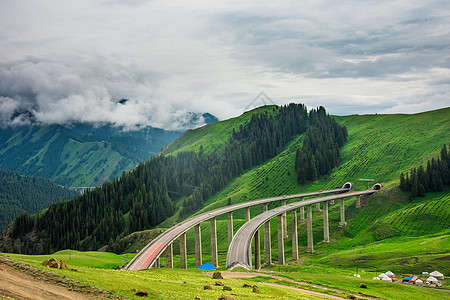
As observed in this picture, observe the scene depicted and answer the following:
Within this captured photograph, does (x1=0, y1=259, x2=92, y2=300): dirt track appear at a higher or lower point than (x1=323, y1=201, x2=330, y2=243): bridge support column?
higher

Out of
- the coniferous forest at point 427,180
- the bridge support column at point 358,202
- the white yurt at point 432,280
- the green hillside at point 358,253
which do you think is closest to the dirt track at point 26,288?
the green hillside at point 358,253

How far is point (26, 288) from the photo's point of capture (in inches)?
1104

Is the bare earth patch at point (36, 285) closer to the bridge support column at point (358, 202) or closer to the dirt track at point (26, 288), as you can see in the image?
the dirt track at point (26, 288)

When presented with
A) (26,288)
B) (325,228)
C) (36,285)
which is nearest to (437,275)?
(325,228)

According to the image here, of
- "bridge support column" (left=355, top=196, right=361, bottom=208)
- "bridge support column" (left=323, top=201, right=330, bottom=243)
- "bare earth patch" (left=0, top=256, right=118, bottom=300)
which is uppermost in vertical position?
"bare earth patch" (left=0, top=256, right=118, bottom=300)

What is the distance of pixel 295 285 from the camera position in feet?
193

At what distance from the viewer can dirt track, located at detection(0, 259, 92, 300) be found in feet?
86.7

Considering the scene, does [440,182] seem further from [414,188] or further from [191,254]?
[191,254]

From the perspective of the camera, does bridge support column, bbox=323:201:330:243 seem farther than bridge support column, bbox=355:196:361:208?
No

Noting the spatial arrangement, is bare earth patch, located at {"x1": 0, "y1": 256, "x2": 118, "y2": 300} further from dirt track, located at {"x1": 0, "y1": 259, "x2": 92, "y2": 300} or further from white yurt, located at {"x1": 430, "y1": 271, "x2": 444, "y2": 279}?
white yurt, located at {"x1": 430, "y1": 271, "x2": 444, "y2": 279}

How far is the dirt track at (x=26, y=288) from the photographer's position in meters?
26.4

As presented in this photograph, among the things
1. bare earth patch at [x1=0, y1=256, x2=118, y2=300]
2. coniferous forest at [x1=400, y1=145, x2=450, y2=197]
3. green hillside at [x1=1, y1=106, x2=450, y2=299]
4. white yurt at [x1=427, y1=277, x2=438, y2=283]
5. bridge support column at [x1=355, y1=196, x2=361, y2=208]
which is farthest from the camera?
bridge support column at [x1=355, y1=196, x2=361, y2=208]

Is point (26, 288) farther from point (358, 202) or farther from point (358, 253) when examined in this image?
point (358, 202)

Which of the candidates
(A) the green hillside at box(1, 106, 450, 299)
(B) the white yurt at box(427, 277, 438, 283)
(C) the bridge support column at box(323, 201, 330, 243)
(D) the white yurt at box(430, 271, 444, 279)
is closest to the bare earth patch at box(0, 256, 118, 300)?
(A) the green hillside at box(1, 106, 450, 299)
